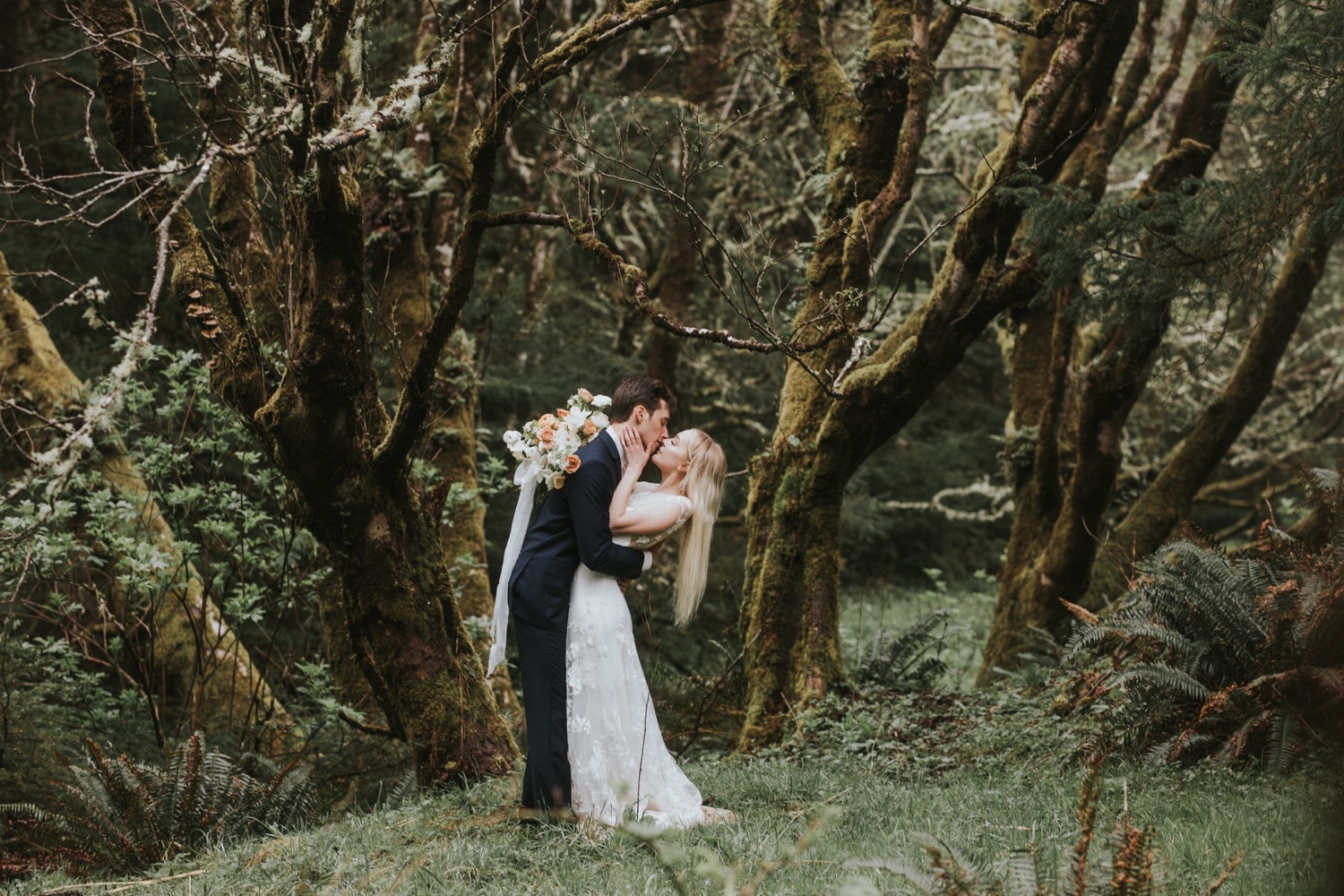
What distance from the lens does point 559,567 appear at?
5.74 metres

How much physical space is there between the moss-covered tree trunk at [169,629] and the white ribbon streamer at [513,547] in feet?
→ 9.83

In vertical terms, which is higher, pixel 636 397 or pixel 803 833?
pixel 636 397

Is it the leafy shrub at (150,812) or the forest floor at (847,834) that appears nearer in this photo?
the forest floor at (847,834)

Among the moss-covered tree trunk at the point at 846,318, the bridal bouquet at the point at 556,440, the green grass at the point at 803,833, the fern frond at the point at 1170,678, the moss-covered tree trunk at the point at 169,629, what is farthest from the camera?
the moss-covered tree trunk at the point at 169,629

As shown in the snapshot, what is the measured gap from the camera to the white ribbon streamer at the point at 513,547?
232 inches

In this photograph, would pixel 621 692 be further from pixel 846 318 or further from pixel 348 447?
pixel 846 318

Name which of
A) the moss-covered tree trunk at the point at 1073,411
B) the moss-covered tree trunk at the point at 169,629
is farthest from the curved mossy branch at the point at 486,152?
the moss-covered tree trunk at the point at 1073,411

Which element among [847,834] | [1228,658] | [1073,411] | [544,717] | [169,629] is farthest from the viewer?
[1073,411]

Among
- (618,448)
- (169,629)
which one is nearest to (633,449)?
(618,448)

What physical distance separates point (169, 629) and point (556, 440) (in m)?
5.27

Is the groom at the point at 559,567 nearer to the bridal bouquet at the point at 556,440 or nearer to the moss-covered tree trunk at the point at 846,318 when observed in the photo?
the bridal bouquet at the point at 556,440

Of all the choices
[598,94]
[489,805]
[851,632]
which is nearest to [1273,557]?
[489,805]

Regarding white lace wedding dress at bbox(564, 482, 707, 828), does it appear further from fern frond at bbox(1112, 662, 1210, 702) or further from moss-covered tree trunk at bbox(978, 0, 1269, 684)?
moss-covered tree trunk at bbox(978, 0, 1269, 684)

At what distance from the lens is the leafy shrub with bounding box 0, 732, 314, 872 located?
6.27 meters
